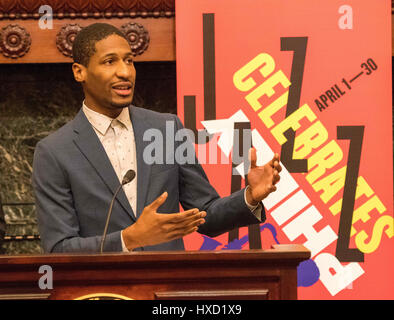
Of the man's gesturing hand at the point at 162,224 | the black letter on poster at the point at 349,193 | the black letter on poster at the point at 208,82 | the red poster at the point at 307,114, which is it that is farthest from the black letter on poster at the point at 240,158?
the man's gesturing hand at the point at 162,224

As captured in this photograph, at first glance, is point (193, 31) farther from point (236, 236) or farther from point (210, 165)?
point (236, 236)

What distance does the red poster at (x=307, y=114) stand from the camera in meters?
3.33

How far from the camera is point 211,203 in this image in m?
2.23

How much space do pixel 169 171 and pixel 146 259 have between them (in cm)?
73

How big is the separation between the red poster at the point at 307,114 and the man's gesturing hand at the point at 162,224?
1.60m

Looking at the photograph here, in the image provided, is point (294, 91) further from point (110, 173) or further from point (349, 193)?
point (110, 173)

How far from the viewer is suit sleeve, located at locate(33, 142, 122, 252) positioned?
1.98m

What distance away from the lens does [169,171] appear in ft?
7.41

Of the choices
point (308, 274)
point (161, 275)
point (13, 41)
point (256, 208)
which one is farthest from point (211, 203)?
point (13, 41)

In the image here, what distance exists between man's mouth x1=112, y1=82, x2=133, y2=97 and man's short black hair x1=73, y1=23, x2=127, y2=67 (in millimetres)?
166

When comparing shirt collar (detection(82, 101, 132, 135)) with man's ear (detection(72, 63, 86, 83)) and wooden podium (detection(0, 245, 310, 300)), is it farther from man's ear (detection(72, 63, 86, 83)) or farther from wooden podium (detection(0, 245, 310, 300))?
wooden podium (detection(0, 245, 310, 300))

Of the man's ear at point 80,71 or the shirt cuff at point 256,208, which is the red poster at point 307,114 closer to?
the man's ear at point 80,71

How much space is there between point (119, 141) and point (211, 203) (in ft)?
1.47
